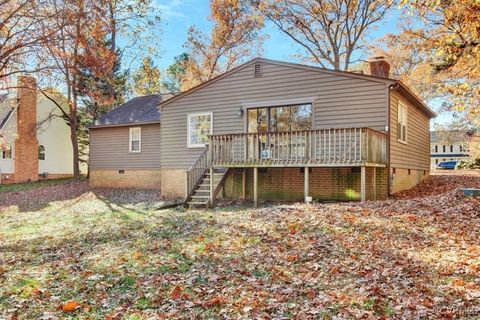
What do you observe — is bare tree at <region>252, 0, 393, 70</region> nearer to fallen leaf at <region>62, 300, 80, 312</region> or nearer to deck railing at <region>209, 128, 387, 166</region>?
deck railing at <region>209, 128, 387, 166</region>

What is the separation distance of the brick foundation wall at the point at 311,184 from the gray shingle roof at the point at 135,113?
21.6 feet

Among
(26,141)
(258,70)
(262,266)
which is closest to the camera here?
(262,266)

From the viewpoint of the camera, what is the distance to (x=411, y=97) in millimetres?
15516

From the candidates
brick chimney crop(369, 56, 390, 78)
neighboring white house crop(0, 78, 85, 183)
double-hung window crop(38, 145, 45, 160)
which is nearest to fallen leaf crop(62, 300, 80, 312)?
brick chimney crop(369, 56, 390, 78)

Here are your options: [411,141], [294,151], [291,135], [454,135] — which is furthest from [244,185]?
[454,135]

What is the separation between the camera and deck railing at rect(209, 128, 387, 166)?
39.9ft

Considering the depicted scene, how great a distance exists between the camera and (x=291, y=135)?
13.3 m

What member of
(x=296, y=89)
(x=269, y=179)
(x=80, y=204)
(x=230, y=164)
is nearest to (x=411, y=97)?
(x=296, y=89)

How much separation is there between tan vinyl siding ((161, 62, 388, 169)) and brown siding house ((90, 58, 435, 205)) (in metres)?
0.03

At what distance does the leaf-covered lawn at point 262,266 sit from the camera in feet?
15.7

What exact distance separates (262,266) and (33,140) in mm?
26904

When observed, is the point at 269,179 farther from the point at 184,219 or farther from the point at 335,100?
the point at 184,219

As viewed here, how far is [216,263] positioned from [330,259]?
183 cm

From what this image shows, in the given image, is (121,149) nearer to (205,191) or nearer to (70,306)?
(205,191)
